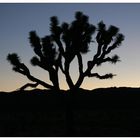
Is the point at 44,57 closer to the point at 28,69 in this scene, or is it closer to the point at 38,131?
the point at 28,69

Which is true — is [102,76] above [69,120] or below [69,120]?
above

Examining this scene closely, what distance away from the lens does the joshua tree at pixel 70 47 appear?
59.8ft

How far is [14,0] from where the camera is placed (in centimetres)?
1402

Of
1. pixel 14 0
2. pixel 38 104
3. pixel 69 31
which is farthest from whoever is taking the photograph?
pixel 38 104

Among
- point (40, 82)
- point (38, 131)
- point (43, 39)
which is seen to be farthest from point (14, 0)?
point (38, 131)

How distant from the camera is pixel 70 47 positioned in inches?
723

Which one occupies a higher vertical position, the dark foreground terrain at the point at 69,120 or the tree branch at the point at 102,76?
the tree branch at the point at 102,76

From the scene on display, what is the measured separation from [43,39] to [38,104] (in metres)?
23.4

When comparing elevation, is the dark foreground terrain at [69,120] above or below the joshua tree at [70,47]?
below

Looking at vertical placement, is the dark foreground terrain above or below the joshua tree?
below

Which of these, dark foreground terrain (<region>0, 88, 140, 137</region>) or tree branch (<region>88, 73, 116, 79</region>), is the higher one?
tree branch (<region>88, 73, 116, 79</region>)

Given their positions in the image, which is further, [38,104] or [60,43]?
[38,104]

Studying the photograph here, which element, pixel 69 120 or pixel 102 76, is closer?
pixel 102 76

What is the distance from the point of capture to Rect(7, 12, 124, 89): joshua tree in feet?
59.8
